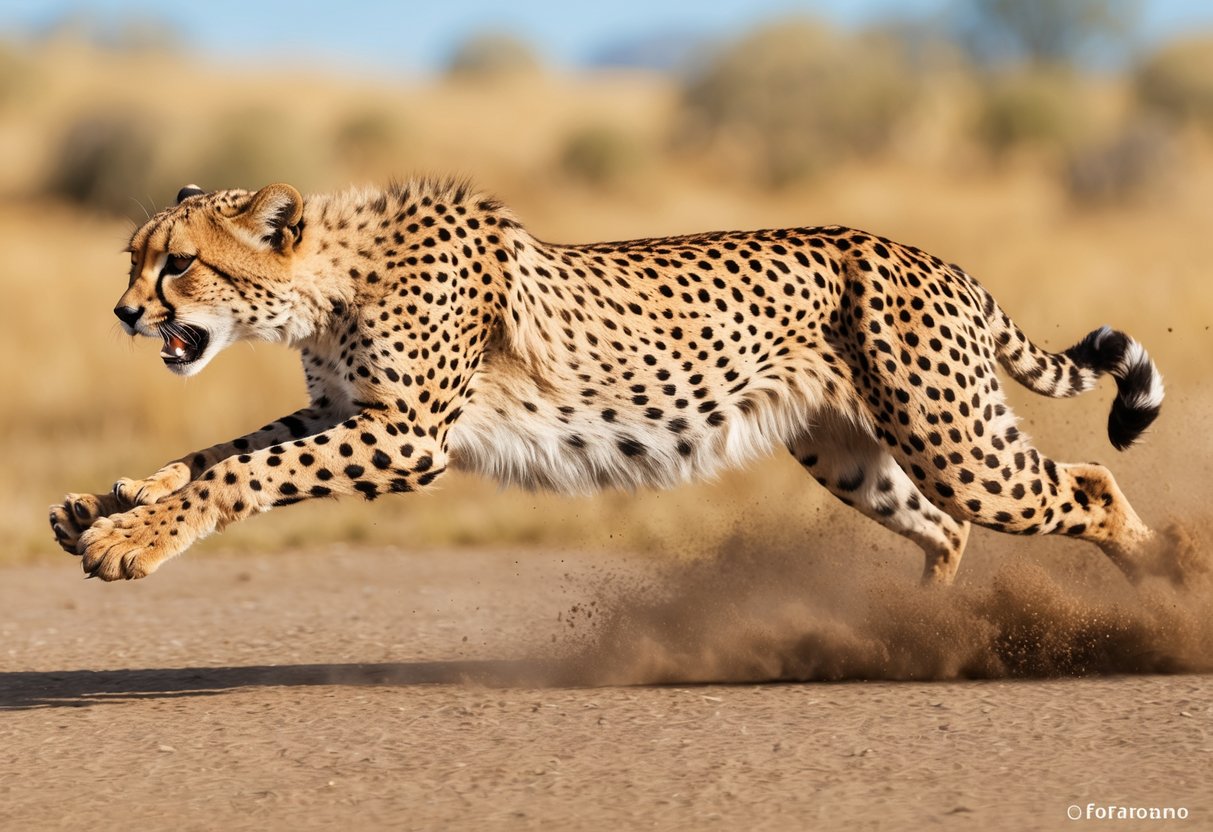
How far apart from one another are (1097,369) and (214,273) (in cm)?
267

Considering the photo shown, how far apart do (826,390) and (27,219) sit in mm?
16845

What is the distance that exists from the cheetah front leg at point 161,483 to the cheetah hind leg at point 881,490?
1.47 m

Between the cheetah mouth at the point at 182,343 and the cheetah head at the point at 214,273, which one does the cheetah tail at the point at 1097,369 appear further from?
the cheetah mouth at the point at 182,343

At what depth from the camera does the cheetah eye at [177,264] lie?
16.2 ft

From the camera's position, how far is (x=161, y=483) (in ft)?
16.1

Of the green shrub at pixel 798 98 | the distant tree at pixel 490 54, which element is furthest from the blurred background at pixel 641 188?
the distant tree at pixel 490 54

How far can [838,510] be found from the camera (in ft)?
23.2

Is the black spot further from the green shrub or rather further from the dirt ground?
the green shrub

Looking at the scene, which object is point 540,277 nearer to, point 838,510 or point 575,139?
point 838,510

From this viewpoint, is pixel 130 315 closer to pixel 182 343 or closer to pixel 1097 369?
pixel 182 343

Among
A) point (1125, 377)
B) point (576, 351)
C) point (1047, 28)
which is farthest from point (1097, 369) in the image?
point (1047, 28)

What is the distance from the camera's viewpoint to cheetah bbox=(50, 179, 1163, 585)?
493cm

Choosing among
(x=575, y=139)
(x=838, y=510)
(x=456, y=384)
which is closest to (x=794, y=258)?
(x=456, y=384)

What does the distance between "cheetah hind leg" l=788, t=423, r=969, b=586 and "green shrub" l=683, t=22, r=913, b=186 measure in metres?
20.9
